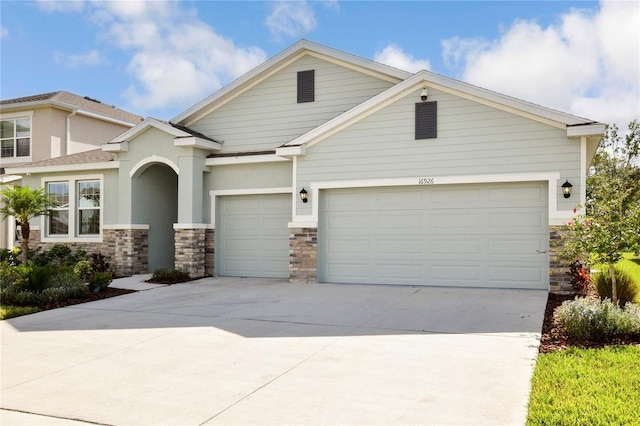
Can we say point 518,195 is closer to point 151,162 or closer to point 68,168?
point 151,162

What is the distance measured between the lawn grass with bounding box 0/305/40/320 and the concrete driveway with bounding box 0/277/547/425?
16.0 inches

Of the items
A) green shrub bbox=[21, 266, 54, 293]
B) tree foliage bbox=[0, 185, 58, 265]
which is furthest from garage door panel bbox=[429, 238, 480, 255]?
tree foliage bbox=[0, 185, 58, 265]

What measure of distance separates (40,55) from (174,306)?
10.7 m

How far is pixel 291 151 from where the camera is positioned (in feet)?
41.9

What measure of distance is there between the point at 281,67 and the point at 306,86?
0.98 metres

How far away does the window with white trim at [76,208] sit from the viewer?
53.3ft

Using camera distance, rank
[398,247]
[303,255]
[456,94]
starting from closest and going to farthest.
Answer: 1. [456,94]
2. [398,247]
3. [303,255]

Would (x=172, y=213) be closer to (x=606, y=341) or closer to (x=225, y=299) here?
(x=225, y=299)

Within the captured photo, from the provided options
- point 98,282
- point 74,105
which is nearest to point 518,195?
point 98,282

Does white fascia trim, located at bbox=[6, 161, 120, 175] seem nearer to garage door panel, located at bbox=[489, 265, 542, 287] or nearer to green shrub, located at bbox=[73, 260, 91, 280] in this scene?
green shrub, located at bbox=[73, 260, 91, 280]

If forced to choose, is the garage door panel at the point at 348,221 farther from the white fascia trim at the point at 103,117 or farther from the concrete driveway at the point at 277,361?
the white fascia trim at the point at 103,117

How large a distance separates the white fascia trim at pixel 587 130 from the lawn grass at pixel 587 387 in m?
5.26

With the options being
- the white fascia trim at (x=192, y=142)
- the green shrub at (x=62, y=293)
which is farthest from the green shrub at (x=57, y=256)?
the green shrub at (x=62, y=293)

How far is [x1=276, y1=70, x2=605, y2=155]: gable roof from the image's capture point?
10.4 meters
